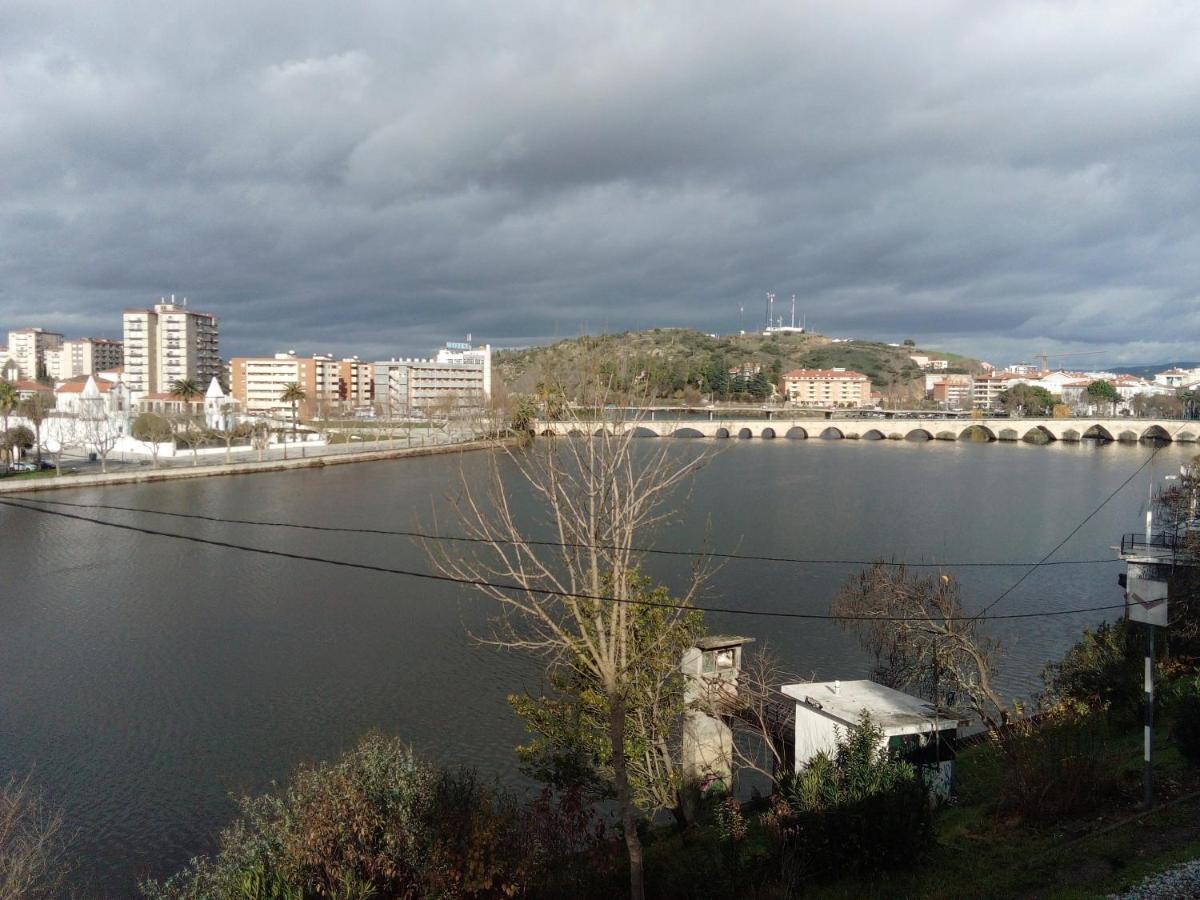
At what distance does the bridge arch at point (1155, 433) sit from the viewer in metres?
53.5

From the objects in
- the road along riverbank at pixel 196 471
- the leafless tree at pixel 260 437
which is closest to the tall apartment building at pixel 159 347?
the leafless tree at pixel 260 437

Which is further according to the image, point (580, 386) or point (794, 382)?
point (794, 382)

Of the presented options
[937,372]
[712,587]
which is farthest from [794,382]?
[712,587]

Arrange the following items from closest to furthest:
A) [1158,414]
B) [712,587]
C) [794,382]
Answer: [712,587], [1158,414], [794,382]

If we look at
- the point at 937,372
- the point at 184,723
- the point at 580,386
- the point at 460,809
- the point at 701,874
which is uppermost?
the point at 937,372

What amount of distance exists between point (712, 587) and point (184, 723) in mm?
7828

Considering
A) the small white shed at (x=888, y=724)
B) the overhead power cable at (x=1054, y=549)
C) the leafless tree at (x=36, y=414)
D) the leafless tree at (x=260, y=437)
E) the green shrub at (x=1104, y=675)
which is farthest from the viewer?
the leafless tree at (x=260, y=437)

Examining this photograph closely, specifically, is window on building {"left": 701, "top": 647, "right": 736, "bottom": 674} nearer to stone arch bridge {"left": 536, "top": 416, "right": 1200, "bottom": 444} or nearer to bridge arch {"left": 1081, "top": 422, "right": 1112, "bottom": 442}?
stone arch bridge {"left": 536, "top": 416, "right": 1200, "bottom": 444}

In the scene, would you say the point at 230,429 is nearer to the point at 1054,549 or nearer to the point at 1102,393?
the point at 1054,549

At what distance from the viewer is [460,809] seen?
14.9 feet

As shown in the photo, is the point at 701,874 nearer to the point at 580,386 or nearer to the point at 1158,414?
the point at 580,386

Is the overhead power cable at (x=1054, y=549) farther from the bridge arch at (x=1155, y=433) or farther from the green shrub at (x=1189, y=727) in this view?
the bridge arch at (x=1155, y=433)

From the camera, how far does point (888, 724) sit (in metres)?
5.97

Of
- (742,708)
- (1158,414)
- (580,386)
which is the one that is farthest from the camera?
(1158,414)
